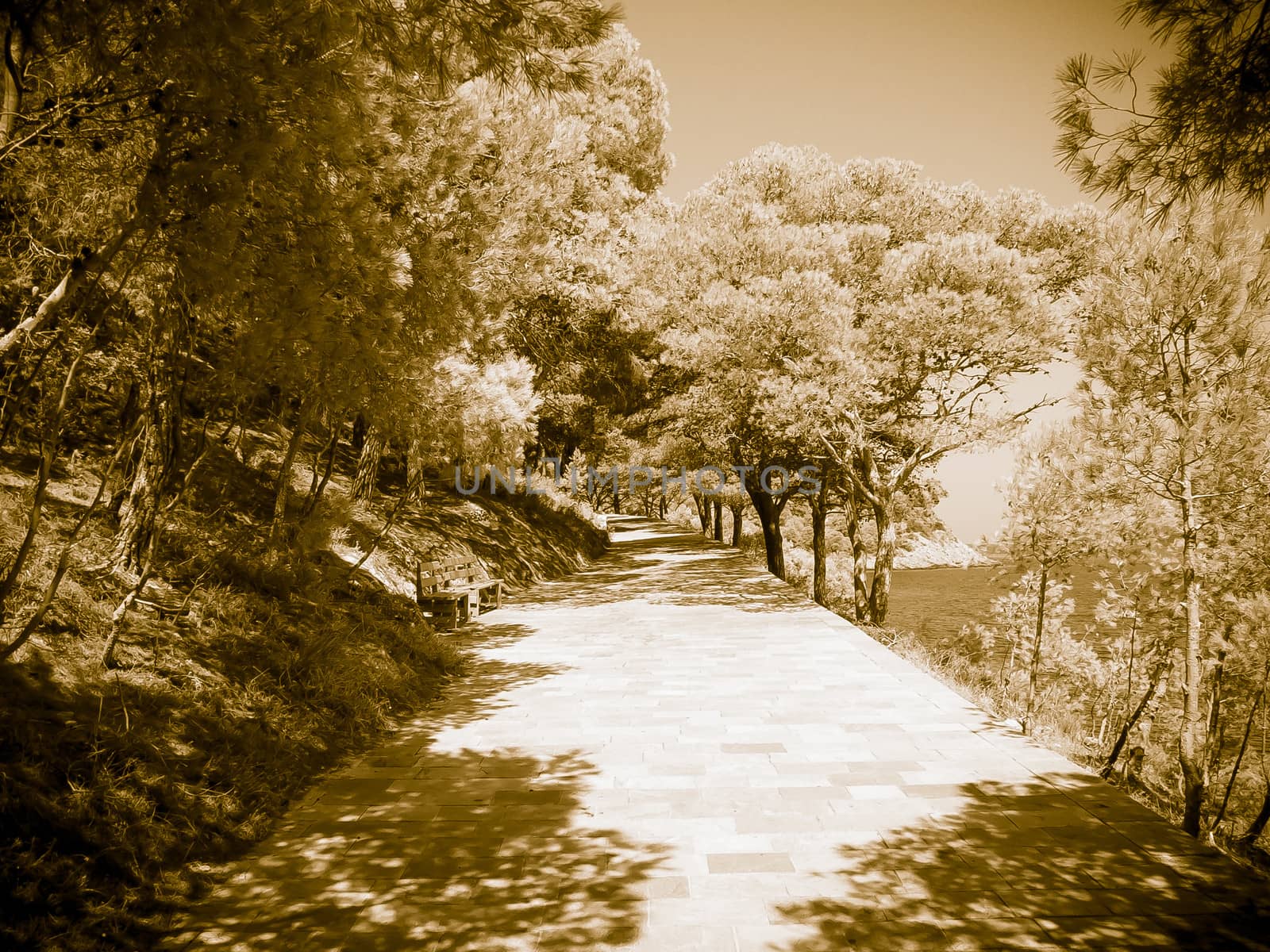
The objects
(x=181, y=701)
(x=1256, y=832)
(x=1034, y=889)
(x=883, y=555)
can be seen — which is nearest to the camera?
(x=1034, y=889)

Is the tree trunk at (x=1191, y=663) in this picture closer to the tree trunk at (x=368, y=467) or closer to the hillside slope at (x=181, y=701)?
the hillside slope at (x=181, y=701)

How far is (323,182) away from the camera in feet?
13.8

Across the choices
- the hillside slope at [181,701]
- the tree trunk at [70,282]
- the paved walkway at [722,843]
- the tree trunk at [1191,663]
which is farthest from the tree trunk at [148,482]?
the tree trunk at [1191,663]

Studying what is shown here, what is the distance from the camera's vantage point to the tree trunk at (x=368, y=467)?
923cm

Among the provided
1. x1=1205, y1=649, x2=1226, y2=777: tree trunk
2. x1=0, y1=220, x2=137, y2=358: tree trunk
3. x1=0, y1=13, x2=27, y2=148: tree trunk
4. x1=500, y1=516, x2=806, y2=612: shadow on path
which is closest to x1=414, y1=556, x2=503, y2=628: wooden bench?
x1=500, y1=516, x2=806, y2=612: shadow on path

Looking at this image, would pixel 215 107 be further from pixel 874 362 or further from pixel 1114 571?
pixel 1114 571

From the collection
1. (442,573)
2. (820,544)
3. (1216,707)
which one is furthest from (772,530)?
(442,573)

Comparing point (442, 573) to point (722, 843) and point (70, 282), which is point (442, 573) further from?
point (70, 282)

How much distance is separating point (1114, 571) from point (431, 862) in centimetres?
1371

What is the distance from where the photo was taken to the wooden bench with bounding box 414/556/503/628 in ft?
32.0

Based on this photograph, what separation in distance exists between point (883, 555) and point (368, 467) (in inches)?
405

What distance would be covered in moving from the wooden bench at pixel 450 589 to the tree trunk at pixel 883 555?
7936mm

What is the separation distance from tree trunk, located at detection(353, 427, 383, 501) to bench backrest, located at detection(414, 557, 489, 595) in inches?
55.3

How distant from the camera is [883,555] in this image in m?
14.3
